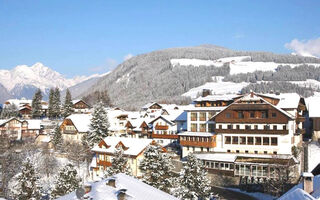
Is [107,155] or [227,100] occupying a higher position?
[227,100]

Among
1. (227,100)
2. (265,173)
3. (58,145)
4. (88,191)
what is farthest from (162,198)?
(58,145)

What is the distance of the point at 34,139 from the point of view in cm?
9031

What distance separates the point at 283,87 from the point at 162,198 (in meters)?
185

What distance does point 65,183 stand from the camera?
4084 centimetres

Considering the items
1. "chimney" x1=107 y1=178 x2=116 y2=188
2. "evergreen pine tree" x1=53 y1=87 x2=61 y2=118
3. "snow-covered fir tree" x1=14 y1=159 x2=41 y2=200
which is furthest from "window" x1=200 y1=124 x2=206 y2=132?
"evergreen pine tree" x1=53 y1=87 x2=61 y2=118

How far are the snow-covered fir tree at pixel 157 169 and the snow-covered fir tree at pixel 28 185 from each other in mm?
12657

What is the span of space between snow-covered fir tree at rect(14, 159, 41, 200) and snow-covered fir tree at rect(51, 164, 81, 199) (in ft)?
6.65

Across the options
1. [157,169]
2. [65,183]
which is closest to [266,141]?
[157,169]

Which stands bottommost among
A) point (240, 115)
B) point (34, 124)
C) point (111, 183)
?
point (111, 183)

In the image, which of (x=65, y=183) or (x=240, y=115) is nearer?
(x=65, y=183)

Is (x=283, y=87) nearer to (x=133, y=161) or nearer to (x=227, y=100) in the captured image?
(x=227, y=100)

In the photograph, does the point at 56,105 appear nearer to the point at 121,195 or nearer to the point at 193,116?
the point at 193,116

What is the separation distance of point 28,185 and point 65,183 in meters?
4.14

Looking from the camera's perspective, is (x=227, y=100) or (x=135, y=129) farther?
(x=135, y=129)
